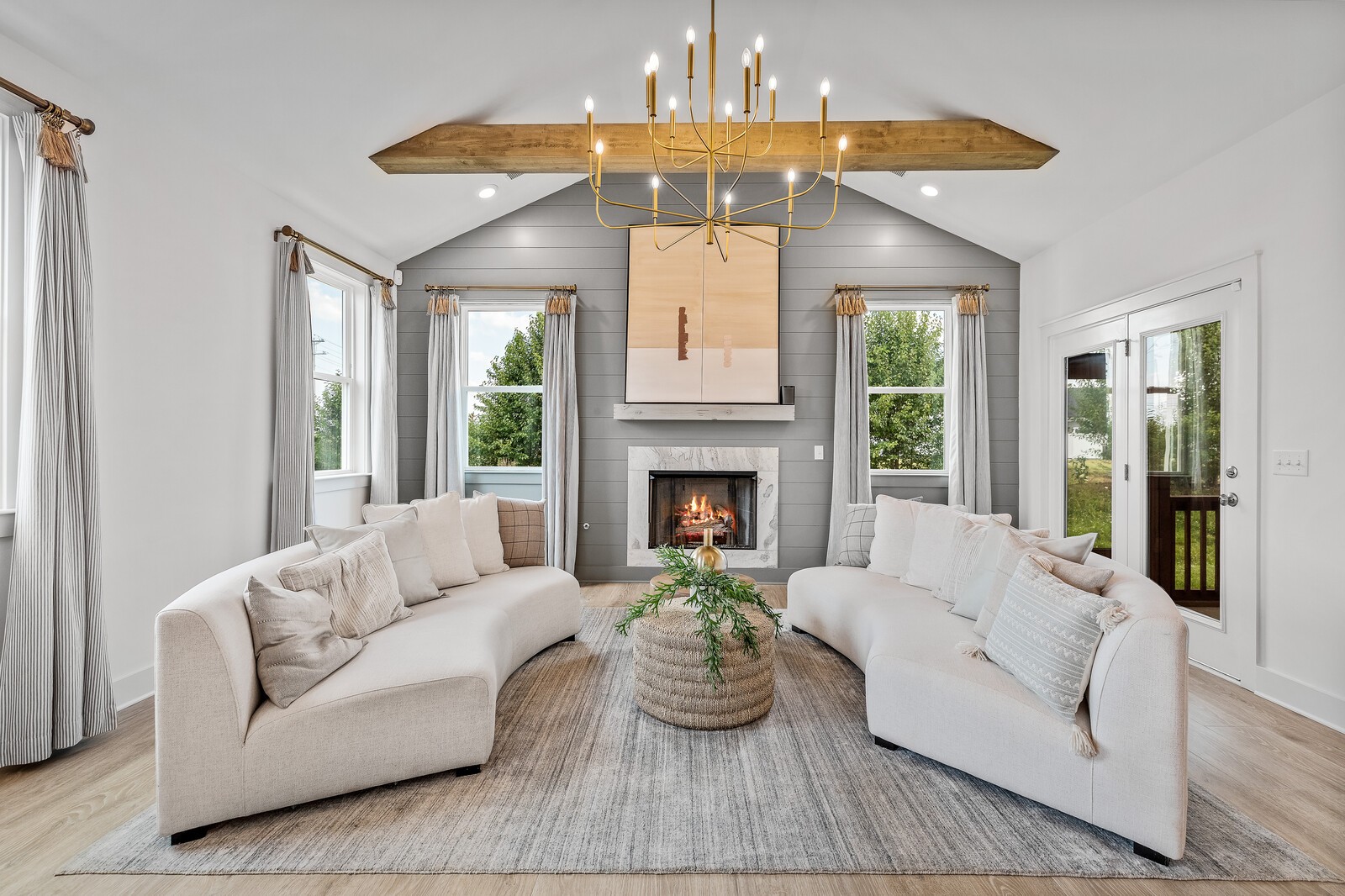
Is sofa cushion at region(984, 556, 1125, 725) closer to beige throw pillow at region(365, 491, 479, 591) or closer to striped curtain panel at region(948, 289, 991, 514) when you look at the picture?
beige throw pillow at region(365, 491, 479, 591)

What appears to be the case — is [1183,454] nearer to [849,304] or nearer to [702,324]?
[849,304]

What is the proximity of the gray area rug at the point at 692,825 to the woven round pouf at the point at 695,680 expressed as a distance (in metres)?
0.08

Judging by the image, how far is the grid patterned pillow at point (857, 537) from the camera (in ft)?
12.4

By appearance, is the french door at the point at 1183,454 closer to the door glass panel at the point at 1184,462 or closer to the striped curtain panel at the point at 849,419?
the door glass panel at the point at 1184,462

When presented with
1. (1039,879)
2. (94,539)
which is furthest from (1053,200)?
(94,539)

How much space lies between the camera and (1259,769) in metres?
2.23

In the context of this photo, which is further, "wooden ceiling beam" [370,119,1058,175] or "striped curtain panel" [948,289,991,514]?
"striped curtain panel" [948,289,991,514]

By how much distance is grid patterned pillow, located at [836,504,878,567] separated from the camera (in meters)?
3.77

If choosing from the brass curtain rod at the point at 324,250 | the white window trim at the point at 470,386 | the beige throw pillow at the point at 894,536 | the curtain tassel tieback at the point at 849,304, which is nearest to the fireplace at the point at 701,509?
the white window trim at the point at 470,386

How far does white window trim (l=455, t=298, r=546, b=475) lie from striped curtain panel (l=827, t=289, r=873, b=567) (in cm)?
238

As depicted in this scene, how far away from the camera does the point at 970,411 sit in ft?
16.3

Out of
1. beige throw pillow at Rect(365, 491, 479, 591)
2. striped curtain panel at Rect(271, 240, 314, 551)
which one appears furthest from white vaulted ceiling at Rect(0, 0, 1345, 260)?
beige throw pillow at Rect(365, 491, 479, 591)

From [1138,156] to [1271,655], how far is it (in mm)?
2540

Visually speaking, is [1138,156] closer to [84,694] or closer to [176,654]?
[176,654]
